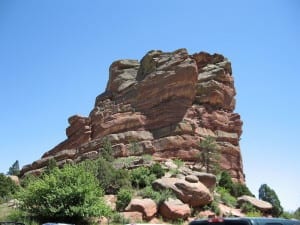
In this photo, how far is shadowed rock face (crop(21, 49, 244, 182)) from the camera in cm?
6794

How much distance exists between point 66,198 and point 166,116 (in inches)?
1686

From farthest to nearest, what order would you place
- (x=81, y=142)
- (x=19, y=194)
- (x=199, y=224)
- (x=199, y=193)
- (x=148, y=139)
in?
(x=81, y=142) < (x=148, y=139) < (x=199, y=193) < (x=19, y=194) < (x=199, y=224)

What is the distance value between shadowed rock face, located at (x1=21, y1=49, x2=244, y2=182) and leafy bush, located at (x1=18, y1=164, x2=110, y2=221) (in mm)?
33386

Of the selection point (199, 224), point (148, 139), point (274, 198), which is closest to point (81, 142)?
point (148, 139)

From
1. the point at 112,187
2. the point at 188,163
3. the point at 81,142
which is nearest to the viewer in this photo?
the point at 112,187

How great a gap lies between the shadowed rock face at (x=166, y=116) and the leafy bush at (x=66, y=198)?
33.4 m

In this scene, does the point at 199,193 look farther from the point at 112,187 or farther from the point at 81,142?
the point at 81,142

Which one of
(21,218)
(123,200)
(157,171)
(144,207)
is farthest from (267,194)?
(21,218)

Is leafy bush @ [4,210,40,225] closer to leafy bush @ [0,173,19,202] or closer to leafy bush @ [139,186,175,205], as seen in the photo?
leafy bush @ [139,186,175,205]

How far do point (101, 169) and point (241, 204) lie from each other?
14.0 metres

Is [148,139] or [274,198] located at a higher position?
[148,139]

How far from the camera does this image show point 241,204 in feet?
139

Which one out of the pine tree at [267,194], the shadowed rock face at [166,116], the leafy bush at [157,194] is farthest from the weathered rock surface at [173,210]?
the pine tree at [267,194]

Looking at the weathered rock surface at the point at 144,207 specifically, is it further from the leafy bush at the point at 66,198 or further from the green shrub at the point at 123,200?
the leafy bush at the point at 66,198
